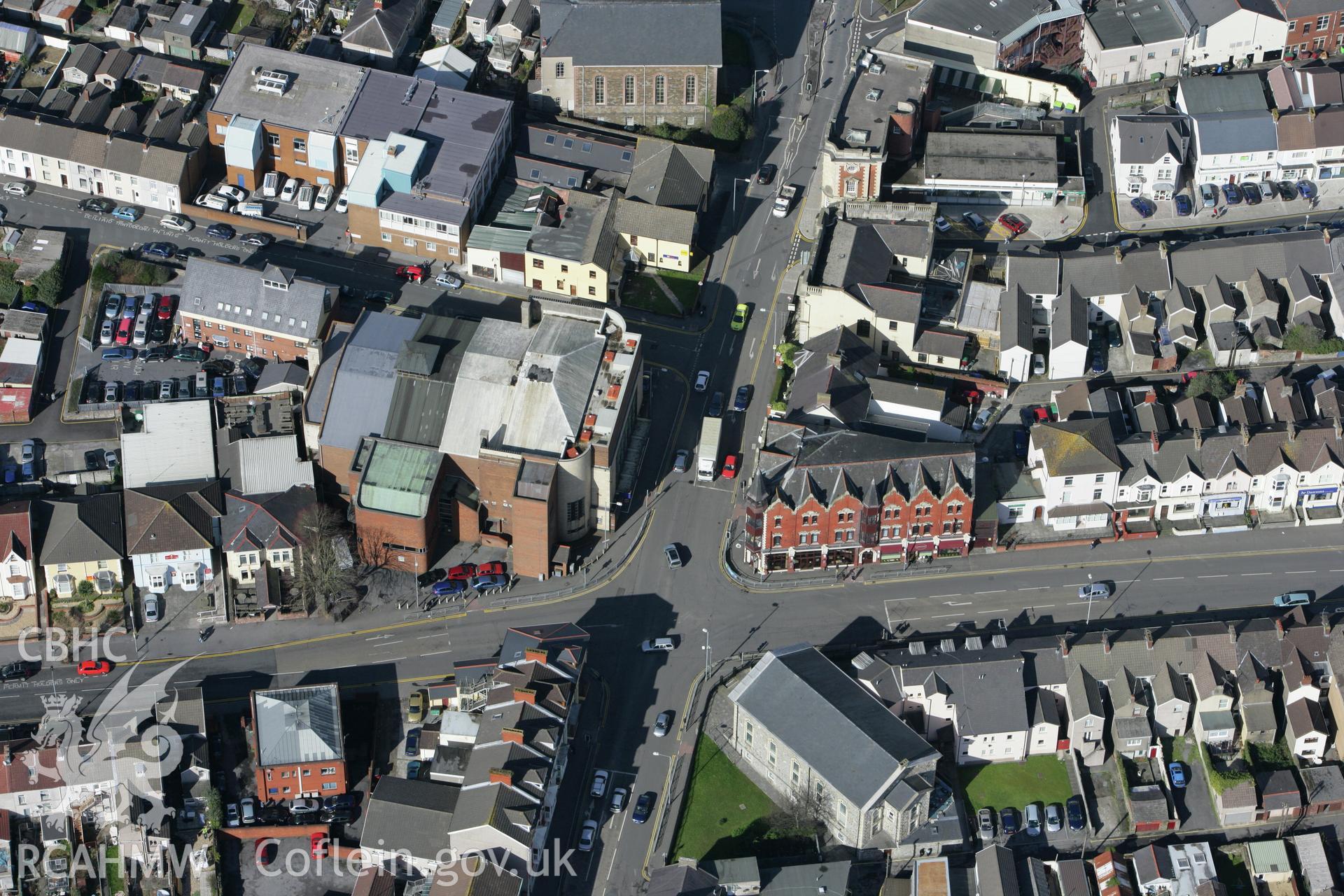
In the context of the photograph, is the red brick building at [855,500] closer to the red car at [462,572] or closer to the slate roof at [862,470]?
the slate roof at [862,470]

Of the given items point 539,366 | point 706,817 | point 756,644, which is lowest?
point 706,817

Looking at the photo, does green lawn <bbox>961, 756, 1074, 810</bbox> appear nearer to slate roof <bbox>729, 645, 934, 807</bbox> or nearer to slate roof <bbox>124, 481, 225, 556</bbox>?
slate roof <bbox>729, 645, 934, 807</bbox>

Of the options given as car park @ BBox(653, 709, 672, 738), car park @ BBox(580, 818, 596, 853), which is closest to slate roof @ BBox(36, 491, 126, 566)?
car park @ BBox(580, 818, 596, 853)

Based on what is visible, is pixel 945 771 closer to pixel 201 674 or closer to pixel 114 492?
pixel 201 674

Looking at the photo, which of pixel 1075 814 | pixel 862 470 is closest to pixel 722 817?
pixel 1075 814

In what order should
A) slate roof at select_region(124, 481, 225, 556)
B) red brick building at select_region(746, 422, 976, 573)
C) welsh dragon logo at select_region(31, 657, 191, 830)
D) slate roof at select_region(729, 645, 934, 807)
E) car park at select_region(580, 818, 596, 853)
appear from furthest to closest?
slate roof at select_region(124, 481, 225, 556), red brick building at select_region(746, 422, 976, 573), welsh dragon logo at select_region(31, 657, 191, 830), car park at select_region(580, 818, 596, 853), slate roof at select_region(729, 645, 934, 807)

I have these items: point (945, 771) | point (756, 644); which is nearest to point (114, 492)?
point (756, 644)

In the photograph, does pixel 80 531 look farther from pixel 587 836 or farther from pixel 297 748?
pixel 587 836

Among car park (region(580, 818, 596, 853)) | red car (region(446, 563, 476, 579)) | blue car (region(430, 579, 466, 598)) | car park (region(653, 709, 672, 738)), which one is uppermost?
red car (region(446, 563, 476, 579))
